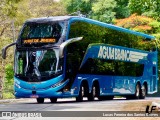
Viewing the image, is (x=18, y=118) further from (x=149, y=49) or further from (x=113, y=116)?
(x=149, y=49)

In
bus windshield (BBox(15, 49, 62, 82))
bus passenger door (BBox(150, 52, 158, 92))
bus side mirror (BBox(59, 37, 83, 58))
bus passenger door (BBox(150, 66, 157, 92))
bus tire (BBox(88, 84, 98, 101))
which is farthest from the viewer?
bus passenger door (BBox(150, 66, 157, 92))

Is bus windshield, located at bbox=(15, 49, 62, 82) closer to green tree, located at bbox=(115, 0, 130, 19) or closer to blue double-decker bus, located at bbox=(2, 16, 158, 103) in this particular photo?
blue double-decker bus, located at bbox=(2, 16, 158, 103)

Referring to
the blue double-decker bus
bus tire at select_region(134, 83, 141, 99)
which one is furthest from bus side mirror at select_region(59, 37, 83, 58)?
bus tire at select_region(134, 83, 141, 99)

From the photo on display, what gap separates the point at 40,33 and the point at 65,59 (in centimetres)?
166

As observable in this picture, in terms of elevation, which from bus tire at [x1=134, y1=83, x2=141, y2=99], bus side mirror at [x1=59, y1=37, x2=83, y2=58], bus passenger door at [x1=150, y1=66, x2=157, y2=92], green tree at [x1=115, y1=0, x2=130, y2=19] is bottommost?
bus tire at [x1=134, y1=83, x2=141, y2=99]

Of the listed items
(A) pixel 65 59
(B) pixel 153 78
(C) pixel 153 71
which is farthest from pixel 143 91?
(A) pixel 65 59

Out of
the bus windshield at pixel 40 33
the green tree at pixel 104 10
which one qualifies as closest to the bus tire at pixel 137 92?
the bus windshield at pixel 40 33

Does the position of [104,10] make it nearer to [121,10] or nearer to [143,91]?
[121,10]

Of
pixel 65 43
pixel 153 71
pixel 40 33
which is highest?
pixel 40 33

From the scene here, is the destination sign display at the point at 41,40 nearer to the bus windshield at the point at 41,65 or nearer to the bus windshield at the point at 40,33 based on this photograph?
the bus windshield at the point at 40,33

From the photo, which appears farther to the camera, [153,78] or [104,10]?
[104,10]

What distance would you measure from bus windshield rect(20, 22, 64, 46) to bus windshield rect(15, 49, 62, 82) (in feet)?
1.50

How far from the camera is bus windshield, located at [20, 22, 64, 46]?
23.4 m

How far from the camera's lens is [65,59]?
2331 cm
